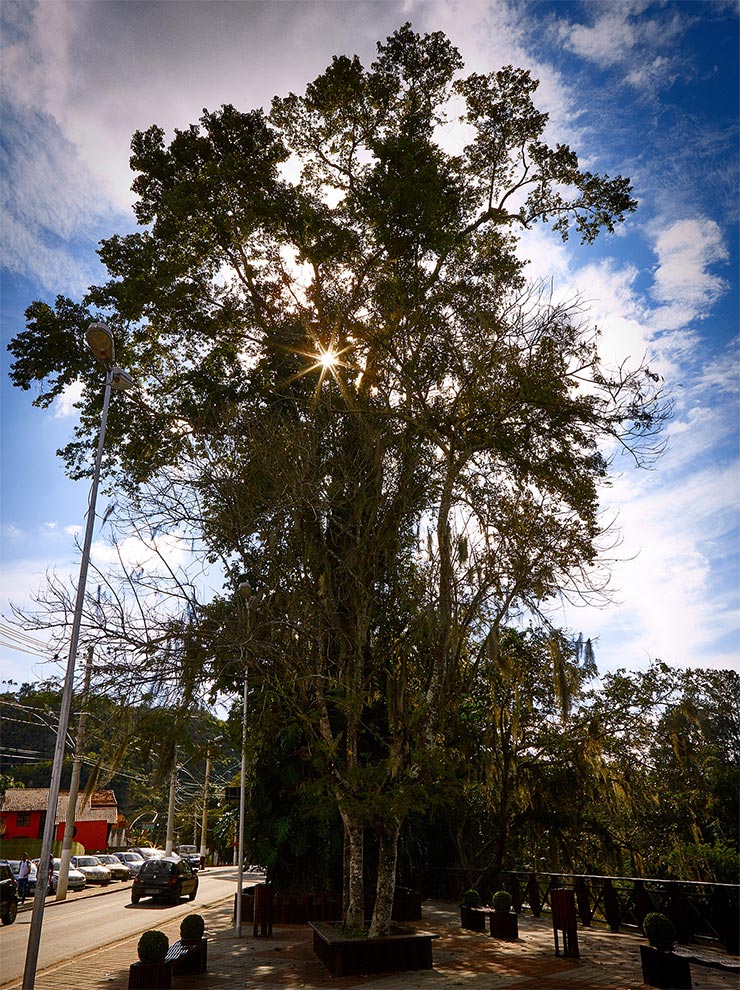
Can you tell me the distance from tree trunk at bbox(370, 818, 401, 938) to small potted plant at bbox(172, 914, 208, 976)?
2.80 m

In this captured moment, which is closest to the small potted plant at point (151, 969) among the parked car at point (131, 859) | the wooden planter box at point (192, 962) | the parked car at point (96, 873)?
the wooden planter box at point (192, 962)

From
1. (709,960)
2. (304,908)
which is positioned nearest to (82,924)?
(304,908)

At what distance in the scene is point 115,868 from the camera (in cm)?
3975

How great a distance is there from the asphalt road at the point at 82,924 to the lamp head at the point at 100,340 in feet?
32.3

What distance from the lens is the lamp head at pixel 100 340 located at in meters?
9.91

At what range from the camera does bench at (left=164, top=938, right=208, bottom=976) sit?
10.4 metres

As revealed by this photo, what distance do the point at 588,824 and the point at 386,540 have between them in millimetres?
11058

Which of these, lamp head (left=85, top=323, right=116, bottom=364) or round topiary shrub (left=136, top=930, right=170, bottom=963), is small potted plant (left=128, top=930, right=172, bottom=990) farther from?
lamp head (left=85, top=323, right=116, bottom=364)

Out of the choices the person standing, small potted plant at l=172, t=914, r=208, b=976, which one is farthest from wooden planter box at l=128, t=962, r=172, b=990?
the person standing

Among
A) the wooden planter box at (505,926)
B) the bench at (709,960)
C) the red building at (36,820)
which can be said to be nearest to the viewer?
the bench at (709,960)

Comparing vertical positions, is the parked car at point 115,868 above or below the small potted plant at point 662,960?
below

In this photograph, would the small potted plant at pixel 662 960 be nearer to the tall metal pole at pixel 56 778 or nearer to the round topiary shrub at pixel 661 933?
the round topiary shrub at pixel 661 933

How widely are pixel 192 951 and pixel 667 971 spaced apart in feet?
23.4

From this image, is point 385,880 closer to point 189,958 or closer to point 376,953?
point 376,953
